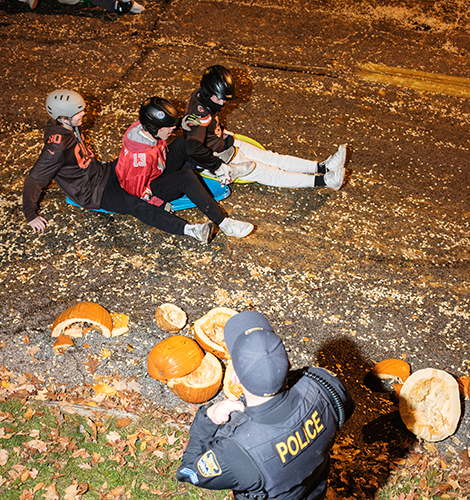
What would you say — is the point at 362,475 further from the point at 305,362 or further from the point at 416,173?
the point at 416,173

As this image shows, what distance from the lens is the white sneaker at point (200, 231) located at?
501cm

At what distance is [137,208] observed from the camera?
200 inches

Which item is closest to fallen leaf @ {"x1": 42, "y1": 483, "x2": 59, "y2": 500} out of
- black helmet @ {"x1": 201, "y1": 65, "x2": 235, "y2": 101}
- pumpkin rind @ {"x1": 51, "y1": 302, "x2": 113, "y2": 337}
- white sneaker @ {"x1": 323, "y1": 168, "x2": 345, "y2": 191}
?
pumpkin rind @ {"x1": 51, "y1": 302, "x2": 113, "y2": 337}

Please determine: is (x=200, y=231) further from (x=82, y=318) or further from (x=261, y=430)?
(x=261, y=430)

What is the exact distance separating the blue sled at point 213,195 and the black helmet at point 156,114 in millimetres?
1074

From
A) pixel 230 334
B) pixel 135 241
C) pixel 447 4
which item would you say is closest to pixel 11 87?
pixel 135 241

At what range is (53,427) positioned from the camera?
3.77 meters

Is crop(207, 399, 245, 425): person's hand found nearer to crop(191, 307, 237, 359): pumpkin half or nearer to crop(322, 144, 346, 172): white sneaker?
crop(191, 307, 237, 359): pumpkin half

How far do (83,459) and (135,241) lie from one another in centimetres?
240

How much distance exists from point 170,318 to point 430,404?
8.13ft

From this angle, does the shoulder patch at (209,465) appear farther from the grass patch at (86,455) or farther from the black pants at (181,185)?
the black pants at (181,185)

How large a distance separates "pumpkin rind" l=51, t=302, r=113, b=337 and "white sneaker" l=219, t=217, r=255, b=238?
163cm

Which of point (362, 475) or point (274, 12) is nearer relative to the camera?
point (362, 475)

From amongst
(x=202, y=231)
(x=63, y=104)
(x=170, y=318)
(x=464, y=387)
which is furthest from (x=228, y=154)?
(x=464, y=387)
